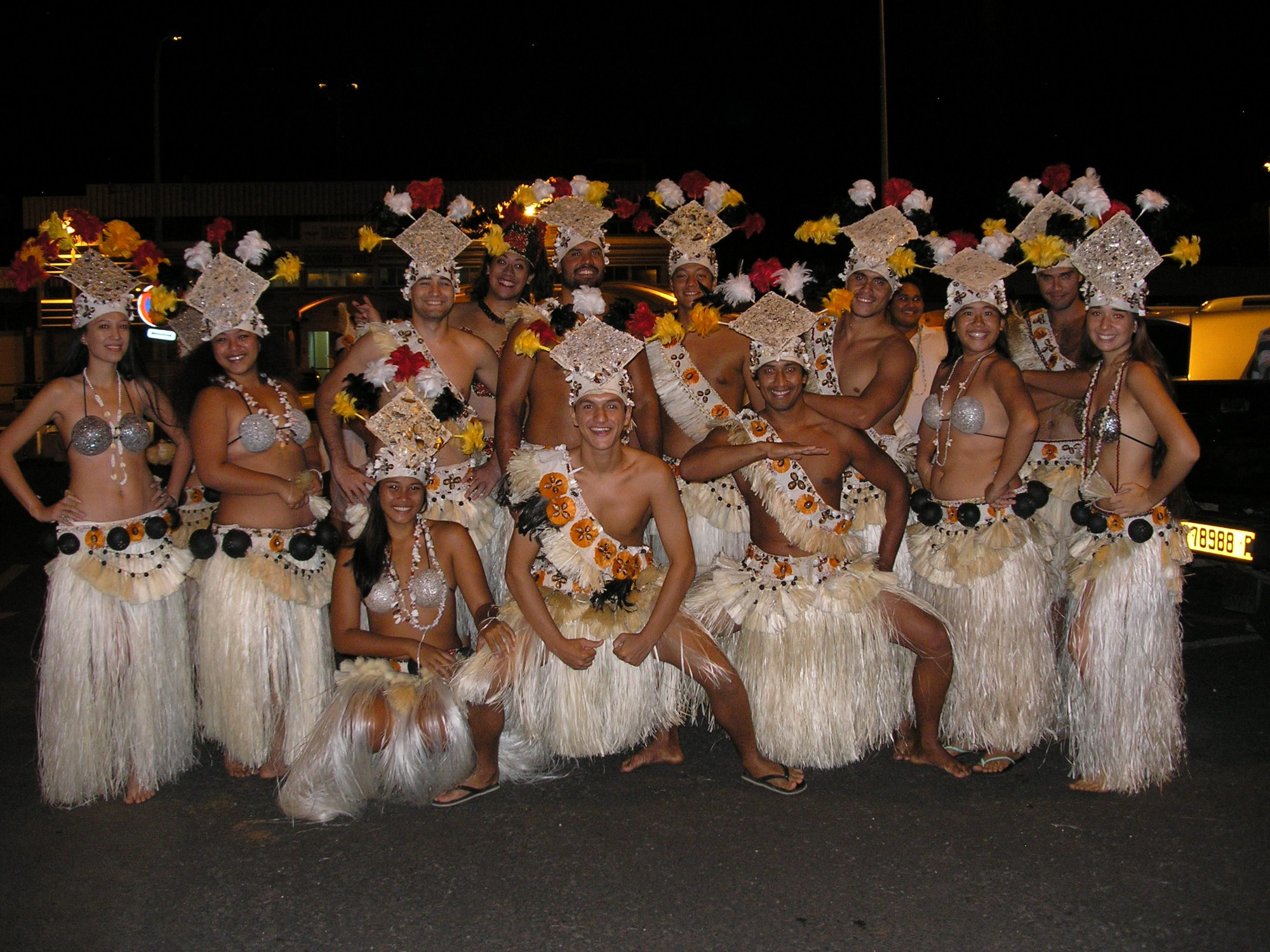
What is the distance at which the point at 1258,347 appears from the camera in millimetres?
6637

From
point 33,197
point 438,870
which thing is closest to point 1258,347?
point 438,870

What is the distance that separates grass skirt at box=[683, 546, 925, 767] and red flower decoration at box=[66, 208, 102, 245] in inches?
108

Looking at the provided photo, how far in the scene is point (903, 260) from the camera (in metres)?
4.92

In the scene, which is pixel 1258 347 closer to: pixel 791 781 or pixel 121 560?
pixel 791 781

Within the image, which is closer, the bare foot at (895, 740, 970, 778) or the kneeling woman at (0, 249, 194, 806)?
the kneeling woman at (0, 249, 194, 806)

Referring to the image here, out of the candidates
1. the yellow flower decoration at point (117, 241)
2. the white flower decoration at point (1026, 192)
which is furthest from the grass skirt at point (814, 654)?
the yellow flower decoration at point (117, 241)

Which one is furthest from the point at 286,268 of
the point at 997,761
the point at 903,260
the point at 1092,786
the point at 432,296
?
the point at 1092,786

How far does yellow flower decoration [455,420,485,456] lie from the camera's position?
4.71 m

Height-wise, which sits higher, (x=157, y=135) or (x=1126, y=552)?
(x=157, y=135)

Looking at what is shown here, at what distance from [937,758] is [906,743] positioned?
6.8 inches

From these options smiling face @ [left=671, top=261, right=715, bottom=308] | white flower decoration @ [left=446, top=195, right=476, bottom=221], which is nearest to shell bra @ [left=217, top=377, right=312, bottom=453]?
white flower decoration @ [left=446, top=195, right=476, bottom=221]

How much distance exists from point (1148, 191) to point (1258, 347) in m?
2.64

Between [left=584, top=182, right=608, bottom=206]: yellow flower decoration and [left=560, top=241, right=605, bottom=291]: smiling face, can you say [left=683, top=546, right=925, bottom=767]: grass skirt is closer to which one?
[left=560, top=241, right=605, bottom=291]: smiling face

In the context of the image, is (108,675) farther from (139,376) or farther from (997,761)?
(997,761)
